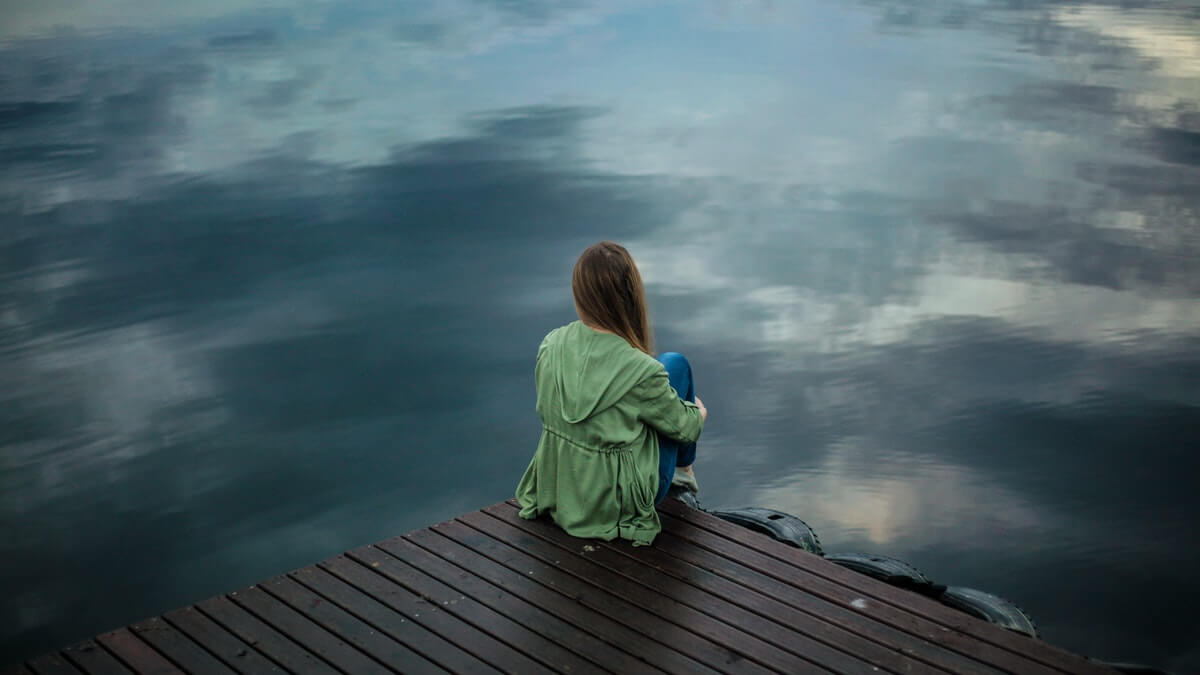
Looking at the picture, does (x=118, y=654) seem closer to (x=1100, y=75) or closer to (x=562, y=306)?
(x=562, y=306)

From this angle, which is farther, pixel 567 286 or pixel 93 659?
pixel 567 286

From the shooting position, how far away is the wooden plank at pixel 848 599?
10.1 feet

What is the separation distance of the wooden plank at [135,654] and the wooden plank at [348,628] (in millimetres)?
409

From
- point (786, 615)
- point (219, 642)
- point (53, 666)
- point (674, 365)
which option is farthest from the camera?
point (674, 365)

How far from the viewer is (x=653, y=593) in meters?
3.39

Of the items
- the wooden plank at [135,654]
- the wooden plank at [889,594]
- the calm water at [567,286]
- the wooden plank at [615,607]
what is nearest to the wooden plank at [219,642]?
the wooden plank at [135,654]

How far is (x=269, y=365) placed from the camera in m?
8.41

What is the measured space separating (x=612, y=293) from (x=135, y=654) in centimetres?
174

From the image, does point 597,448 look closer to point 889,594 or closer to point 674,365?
point 674,365

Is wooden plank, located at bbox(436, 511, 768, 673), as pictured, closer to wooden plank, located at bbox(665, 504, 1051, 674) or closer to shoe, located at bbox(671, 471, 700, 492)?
wooden plank, located at bbox(665, 504, 1051, 674)

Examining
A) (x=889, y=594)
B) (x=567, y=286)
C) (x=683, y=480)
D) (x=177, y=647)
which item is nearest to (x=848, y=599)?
(x=889, y=594)

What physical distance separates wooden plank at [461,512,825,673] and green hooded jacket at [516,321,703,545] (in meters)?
0.12

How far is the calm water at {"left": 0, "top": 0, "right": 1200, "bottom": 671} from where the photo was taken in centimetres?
658

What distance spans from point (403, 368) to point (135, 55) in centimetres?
949
